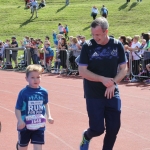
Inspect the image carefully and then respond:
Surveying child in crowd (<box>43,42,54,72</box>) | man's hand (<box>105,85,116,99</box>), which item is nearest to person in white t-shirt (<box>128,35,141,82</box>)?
child in crowd (<box>43,42,54,72</box>)

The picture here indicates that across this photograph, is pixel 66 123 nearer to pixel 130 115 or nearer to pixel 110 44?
pixel 130 115

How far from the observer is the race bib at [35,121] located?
6160 mm

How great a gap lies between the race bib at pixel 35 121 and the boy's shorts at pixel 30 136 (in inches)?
3.6

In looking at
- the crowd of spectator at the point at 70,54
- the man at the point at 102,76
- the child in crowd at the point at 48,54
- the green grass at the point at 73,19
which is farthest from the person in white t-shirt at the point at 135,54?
the green grass at the point at 73,19

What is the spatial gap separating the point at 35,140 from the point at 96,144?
2066mm

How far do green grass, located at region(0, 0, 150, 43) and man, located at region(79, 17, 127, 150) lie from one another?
91.8 feet

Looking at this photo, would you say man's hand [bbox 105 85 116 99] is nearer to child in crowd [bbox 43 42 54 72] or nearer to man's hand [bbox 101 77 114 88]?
man's hand [bbox 101 77 114 88]

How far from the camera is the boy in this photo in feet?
20.2

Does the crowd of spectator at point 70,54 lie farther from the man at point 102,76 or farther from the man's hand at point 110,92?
the man's hand at point 110,92

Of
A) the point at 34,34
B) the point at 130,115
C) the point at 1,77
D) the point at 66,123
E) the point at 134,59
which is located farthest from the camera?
the point at 34,34

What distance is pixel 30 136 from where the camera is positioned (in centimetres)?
631

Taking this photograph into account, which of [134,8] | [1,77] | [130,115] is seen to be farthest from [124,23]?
[130,115]

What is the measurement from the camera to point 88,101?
6.43 m

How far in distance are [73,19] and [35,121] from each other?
3526cm
